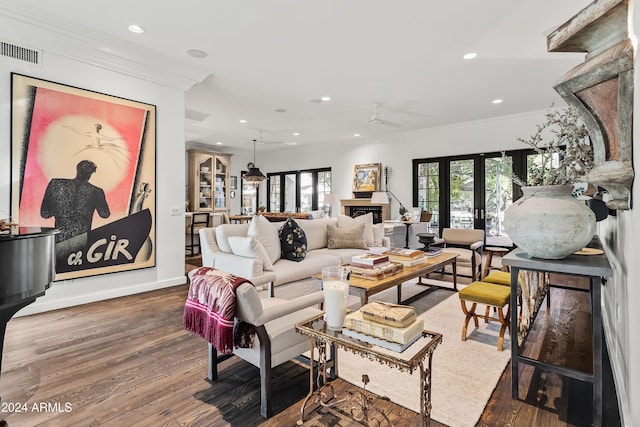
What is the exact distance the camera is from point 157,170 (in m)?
4.15

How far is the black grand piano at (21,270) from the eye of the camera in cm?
162

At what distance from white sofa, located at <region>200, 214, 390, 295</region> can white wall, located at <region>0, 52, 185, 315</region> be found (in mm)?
666

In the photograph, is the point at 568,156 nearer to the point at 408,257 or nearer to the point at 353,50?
the point at 408,257

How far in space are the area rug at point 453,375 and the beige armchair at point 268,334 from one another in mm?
509

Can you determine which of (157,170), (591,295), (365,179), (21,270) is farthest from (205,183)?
(591,295)

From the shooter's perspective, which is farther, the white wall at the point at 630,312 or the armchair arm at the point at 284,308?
the armchair arm at the point at 284,308

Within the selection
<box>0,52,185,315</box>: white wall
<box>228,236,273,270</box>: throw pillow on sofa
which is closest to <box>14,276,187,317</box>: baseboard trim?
<box>0,52,185,315</box>: white wall

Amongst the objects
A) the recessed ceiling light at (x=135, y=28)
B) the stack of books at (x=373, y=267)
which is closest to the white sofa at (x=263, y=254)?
the stack of books at (x=373, y=267)

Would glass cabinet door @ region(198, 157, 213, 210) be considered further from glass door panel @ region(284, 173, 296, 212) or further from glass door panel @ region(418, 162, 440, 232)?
glass door panel @ region(418, 162, 440, 232)

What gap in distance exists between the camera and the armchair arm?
5.47 ft

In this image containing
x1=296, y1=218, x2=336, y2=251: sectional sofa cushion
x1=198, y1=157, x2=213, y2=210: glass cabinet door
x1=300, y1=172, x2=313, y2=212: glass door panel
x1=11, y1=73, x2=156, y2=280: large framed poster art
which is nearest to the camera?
x1=11, y1=73, x2=156, y2=280: large framed poster art

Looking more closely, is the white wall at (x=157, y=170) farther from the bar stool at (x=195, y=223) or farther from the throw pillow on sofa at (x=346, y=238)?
the bar stool at (x=195, y=223)

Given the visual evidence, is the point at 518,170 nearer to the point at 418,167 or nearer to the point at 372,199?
the point at 418,167

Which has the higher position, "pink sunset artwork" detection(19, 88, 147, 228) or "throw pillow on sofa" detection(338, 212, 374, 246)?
"pink sunset artwork" detection(19, 88, 147, 228)
